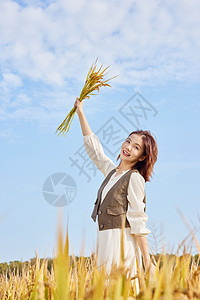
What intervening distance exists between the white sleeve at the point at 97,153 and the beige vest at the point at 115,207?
0.40 m

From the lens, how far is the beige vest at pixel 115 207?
112 inches

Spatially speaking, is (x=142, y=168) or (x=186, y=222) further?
(x=142, y=168)

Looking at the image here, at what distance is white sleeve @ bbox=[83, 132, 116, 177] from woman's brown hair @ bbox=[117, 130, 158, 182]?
28 centimetres

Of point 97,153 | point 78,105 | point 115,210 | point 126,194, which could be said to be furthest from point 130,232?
point 78,105

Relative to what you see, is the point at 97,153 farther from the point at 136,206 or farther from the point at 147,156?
the point at 136,206

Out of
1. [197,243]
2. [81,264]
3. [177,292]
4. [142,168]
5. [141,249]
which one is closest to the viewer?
[177,292]

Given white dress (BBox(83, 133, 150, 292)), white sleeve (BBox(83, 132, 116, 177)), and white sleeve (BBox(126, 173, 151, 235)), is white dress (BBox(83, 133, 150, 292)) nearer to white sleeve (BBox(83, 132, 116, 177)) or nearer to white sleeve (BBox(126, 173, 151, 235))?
white sleeve (BBox(126, 173, 151, 235))

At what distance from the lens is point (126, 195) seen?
2932 millimetres

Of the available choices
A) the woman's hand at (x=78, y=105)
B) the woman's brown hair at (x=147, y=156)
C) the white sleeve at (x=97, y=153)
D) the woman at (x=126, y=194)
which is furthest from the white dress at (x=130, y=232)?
the woman's hand at (x=78, y=105)

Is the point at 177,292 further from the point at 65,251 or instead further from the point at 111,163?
the point at 111,163

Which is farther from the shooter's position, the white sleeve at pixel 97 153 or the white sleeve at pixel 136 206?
the white sleeve at pixel 97 153

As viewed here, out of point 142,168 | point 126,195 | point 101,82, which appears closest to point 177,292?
point 126,195

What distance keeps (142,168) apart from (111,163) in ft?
1.11

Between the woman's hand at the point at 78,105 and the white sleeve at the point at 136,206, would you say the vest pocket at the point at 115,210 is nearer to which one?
the white sleeve at the point at 136,206
